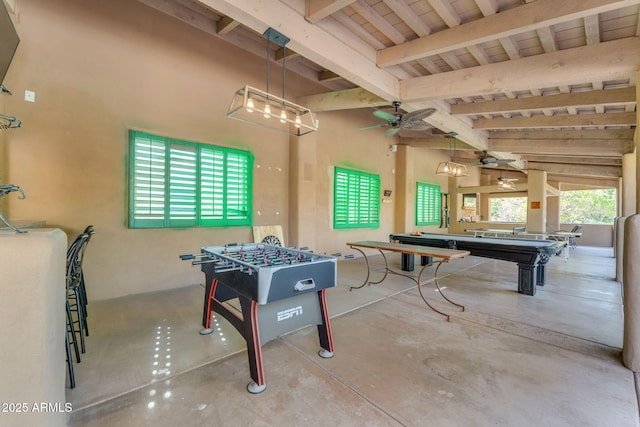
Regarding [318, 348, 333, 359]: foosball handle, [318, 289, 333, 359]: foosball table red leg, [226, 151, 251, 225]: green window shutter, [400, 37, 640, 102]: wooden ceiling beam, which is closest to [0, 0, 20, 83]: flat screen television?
[318, 289, 333, 359]: foosball table red leg

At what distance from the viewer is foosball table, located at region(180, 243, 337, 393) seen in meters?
1.90

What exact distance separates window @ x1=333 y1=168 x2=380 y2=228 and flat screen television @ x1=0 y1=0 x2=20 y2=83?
5253 millimetres

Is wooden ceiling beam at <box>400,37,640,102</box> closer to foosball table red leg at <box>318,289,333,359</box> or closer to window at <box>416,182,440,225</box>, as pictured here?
foosball table red leg at <box>318,289,333,359</box>

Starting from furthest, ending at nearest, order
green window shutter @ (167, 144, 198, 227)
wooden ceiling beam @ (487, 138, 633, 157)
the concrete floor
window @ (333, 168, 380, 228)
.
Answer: window @ (333, 168, 380, 228) < wooden ceiling beam @ (487, 138, 633, 157) < green window shutter @ (167, 144, 198, 227) < the concrete floor

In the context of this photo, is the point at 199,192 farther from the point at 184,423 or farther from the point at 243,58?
the point at 184,423

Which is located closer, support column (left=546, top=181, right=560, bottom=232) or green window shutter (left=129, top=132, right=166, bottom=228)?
green window shutter (left=129, top=132, right=166, bottom=228)

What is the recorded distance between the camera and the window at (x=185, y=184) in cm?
382

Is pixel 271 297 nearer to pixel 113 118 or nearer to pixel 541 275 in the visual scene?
pixel 113 118

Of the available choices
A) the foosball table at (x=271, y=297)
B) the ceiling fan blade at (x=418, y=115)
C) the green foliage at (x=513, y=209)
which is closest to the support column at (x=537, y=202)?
the ceiling fan blade at (x=418, y=115)

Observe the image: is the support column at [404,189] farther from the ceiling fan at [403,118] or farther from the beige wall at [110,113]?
the beige wall at [110,113]

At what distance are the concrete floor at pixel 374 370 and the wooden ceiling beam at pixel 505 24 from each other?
119 inches

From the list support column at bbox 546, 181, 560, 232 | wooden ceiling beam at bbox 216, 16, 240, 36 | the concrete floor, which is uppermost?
wooden ceiling beam at bbox 216, 16, 240, 36

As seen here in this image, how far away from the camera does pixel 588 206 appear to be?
49.1ft

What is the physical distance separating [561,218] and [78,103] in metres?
16.9
